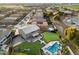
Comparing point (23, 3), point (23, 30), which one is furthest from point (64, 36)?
point (23, 3)

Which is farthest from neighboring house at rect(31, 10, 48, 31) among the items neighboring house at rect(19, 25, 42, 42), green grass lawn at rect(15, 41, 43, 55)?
green grass lawn at rect(15, 41, 43, 55)

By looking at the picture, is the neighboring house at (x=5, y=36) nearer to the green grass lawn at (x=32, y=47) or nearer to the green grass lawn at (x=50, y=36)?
the green grass lawn at (x=32, y=47)

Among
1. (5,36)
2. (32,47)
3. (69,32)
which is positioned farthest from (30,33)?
(69,32)

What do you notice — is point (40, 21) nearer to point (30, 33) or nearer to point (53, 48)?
point (30, 33)

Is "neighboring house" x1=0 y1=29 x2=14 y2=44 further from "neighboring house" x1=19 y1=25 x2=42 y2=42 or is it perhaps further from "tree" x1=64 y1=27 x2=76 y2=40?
"tree" x1=64 y1=27 x2=76 y2=40

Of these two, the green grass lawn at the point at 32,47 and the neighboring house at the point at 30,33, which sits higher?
the neighboring house at the point at 30,33

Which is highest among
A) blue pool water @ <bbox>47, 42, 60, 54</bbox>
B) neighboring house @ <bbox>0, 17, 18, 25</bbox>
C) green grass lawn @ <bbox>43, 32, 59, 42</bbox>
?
neighboring house @ <bbox>0, 17, 18, 25</bbox>

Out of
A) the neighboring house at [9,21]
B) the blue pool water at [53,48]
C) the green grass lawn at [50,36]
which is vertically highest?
the neighboring house at [9,21]

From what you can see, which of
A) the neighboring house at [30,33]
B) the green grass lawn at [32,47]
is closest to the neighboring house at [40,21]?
the neighboring house at [30,33]

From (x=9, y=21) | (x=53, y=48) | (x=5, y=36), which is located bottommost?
(x=53, y=48)
